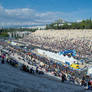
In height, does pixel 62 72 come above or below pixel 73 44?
below

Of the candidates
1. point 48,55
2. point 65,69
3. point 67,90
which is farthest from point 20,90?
point 48,55

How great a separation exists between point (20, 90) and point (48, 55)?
18678 millimetres

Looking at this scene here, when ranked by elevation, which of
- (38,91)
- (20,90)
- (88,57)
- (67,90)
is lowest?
(88,57)

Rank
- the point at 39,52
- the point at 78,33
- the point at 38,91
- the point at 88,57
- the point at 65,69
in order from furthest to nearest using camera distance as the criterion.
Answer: the point at 78,33 < the point at 39,52 < the point at 88,57 < the point at 65,69 < the point at 38,91

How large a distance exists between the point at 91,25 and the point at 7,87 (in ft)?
170

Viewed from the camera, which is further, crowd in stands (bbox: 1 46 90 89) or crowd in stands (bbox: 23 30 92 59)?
crowd in stands (bbox: 23 30 92 59)

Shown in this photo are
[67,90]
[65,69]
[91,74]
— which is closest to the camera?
[67,90]

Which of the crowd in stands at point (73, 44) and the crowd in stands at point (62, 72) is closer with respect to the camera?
the crowd in stands at point (62, 72)

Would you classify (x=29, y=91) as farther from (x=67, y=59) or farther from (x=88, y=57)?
(x=88, y=57)

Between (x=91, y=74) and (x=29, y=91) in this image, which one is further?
(x=91, y=74)

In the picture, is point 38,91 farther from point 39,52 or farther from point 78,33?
point 78,33

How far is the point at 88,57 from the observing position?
807 inches

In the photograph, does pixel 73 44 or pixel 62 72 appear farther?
pixel 73 44

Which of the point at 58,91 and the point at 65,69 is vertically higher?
the point at 58,91
